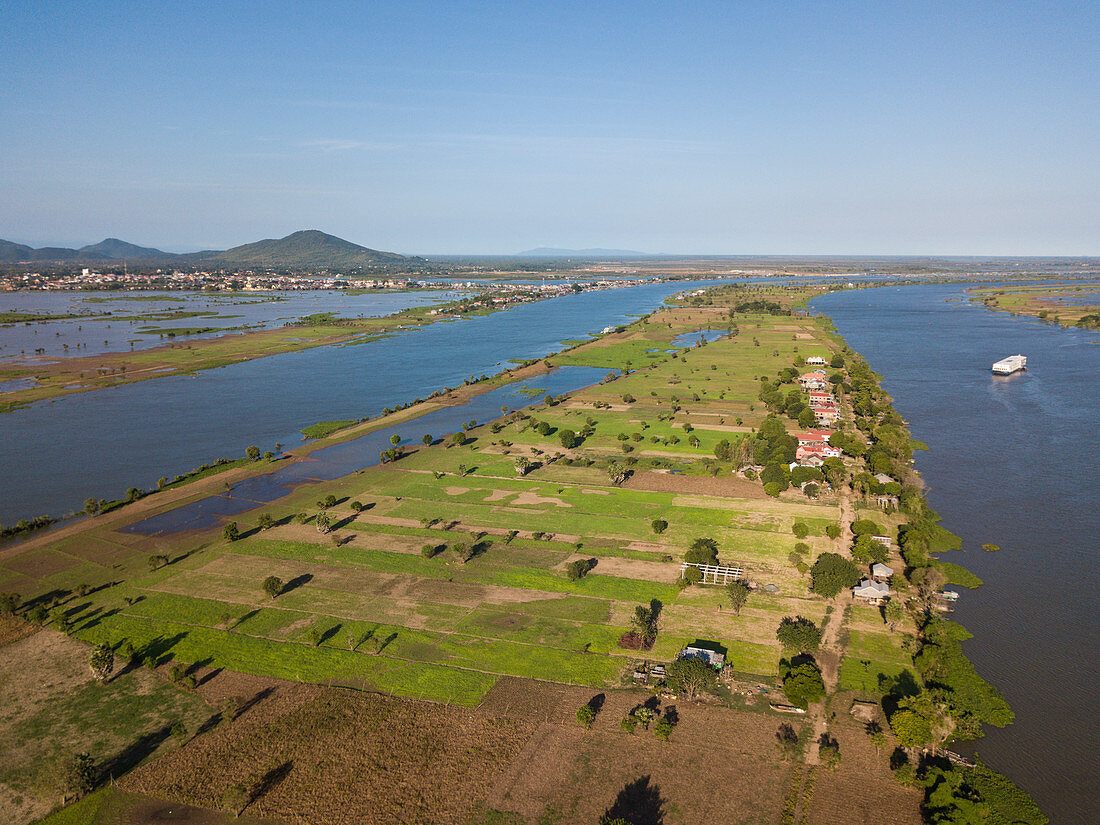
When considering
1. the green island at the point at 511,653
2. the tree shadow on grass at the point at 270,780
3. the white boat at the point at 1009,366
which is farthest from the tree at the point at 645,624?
the white boat at the point at 1009,366

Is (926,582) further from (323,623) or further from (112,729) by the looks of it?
(112,729)

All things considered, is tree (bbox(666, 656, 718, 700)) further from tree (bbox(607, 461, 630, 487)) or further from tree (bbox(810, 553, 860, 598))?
tree (bbox(607, 461, 630, 487))

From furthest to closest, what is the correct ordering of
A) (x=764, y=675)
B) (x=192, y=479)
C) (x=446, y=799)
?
(x=192, y=479) → (x=764, y=675) → (x=446, y=799)

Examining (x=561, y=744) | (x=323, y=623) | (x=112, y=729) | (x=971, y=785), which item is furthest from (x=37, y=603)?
(x=971, y=785)

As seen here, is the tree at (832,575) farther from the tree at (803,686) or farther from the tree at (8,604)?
the tree at (8,604)

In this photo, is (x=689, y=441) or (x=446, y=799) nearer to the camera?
(x=446, y=799)

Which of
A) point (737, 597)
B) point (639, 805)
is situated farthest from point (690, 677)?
point (737, 597)
